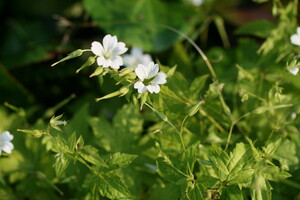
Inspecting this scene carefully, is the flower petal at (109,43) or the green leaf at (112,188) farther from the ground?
the flower petal at (109,43)

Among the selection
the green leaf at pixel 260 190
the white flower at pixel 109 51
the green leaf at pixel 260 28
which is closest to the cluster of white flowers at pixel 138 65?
the white flower at pixel 109 51

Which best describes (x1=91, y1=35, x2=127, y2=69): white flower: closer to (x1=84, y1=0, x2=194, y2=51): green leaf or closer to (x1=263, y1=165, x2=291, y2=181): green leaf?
(x1=263, y1=165, x2=291, y2=181): green leaf

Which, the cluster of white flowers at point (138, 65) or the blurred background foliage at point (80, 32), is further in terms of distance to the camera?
the blurred background foliage at point (80, 32)

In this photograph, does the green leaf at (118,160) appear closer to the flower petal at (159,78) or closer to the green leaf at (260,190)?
the flower petal at (159,78)

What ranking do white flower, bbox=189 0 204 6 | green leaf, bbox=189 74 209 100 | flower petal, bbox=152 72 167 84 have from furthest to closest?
white flower, bbox=189 0 204 6
green leaf, bbox=189 74 209 100
flower petal, bbox=152 72 167 84

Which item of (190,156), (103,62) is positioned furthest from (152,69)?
(190,156)

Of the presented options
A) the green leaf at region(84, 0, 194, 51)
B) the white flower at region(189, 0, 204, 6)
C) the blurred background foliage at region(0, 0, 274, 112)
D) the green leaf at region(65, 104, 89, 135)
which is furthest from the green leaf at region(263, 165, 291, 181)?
the white flower at region(189, 0, 204, 6)
